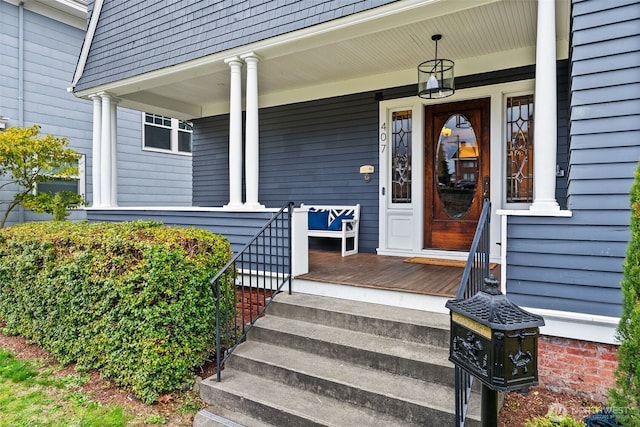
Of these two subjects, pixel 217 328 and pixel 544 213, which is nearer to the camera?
pixel 544 213

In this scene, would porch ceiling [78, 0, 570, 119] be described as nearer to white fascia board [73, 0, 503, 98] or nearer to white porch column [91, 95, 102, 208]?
white fascia board [73, 0, 503, 98]

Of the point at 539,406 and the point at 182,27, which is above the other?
the point at 182,27

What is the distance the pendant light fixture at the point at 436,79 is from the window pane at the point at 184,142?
7009 millimetres

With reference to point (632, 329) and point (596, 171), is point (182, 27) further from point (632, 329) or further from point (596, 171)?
point (632, 329)

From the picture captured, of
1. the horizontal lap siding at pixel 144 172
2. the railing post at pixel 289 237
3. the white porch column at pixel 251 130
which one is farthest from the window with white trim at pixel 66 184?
the railing post at pixel 289 237

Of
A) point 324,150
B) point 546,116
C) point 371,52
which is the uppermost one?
point 371,52

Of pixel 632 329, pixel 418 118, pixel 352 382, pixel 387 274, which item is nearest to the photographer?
pixel 632 329

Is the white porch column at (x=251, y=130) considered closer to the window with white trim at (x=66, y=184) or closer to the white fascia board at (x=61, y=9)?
the window with white trim at (x=66, y=184)

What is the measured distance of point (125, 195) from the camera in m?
8.88

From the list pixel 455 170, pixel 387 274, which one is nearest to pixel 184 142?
pixel 455 170

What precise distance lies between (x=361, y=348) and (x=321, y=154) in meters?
3.93

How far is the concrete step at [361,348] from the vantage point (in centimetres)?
266

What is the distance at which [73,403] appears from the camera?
303cm

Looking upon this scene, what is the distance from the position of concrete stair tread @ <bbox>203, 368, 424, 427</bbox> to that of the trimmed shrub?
3.72ft
